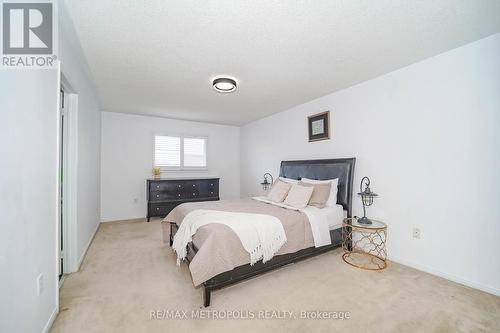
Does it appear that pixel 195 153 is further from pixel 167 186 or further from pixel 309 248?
pixel 309 248

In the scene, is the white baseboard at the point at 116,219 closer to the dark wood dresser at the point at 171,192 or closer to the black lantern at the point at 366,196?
the dark wood dresser at the point at 171,192

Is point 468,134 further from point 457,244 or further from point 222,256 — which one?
point 222,256

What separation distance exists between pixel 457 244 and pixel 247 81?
3222 mm

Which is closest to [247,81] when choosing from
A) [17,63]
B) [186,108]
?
[186,108]

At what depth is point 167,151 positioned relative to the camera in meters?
5.42

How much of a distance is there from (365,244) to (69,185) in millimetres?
3928

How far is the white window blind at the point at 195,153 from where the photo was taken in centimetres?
569

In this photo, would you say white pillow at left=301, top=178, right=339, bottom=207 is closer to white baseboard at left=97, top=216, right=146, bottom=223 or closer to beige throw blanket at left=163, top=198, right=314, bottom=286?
beige throw blanket at left=163, top=198, right=314, bottom=286

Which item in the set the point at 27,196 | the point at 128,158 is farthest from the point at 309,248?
the point at 128,158

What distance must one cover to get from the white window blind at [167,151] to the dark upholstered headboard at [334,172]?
3036mm

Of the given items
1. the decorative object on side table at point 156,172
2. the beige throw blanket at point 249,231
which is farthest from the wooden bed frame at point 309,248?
the decorative object on side table at point 156,172

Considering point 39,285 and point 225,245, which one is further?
point 225,245

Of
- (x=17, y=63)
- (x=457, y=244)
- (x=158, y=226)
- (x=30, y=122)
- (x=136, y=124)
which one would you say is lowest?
(x=158, y=226)

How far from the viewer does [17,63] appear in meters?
1.27
